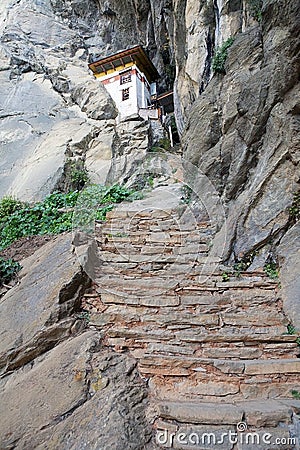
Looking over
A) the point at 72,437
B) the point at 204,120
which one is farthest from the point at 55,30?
the point at 72,437

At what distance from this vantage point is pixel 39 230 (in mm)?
5641

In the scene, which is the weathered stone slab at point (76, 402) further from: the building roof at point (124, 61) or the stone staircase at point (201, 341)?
the building roof at point (124, 61)

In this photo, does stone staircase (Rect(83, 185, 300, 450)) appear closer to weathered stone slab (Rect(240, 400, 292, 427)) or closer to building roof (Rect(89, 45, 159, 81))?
weathered stone slab (Rect(240, 400, 292, 427))

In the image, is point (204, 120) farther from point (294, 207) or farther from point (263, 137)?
point (294, 207)

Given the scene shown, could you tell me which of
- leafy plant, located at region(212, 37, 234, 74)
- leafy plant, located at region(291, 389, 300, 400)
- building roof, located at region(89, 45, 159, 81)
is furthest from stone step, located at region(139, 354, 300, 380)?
Answer: building roof, located at region(89, 45, 159, 81)

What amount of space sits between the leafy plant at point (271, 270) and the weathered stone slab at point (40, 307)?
1960 mm

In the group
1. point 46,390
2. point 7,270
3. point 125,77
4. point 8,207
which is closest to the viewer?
point 46,390

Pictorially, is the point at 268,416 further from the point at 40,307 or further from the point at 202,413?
the point at 40,307
